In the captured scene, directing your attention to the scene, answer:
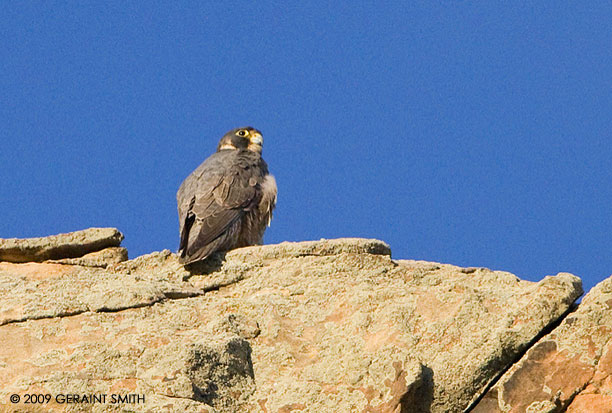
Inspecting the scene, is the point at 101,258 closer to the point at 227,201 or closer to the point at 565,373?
the point at 227,201

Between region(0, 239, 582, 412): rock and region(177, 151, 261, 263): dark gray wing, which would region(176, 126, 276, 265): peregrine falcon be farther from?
region(0, 239, 582, 412): rock

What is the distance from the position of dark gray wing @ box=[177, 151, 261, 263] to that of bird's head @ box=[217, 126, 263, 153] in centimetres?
84

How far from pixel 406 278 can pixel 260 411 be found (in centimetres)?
130

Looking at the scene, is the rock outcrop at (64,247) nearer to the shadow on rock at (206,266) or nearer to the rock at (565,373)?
the shadow on rock at (206,266)

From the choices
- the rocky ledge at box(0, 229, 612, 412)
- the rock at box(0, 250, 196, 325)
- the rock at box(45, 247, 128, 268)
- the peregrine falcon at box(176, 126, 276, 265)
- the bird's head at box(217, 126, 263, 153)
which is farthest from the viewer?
the bird's head at box(217, 126, 263, 153)

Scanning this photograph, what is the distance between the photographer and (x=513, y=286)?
476 centimetres

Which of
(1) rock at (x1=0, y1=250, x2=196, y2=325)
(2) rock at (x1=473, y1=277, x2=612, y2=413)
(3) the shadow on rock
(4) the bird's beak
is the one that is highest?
(4) the bird's beak

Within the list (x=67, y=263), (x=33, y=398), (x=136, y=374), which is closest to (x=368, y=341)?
(x=136, y=374)

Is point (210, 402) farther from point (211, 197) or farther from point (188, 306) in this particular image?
point (211, 197)

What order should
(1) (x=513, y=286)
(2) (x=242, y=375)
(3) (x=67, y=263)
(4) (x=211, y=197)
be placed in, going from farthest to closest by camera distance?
(4) (x=211, y=197)
(3) (x=67, y=263)
(1) (x=513, y=286)
(2) (x=242, y=375)

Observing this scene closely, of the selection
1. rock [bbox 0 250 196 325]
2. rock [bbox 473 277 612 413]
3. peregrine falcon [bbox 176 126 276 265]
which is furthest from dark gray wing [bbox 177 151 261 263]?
rock [bbox 473 277 612 413]

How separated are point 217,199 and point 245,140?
1.92 metres

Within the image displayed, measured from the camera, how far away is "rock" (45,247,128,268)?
5.14m

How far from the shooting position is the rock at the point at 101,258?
514 centimetres
